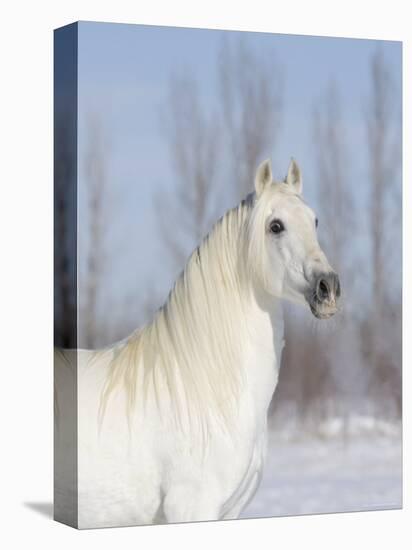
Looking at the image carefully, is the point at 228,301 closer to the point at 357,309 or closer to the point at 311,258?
the point at 311,258

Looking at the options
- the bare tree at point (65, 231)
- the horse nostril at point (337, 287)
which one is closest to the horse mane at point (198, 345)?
the bare tree at point (65, 231)

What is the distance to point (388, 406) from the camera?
29.9ft

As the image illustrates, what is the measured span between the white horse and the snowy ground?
0.37 metres

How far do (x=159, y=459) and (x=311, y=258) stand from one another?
1373mm

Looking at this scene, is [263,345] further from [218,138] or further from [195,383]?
[218,138]

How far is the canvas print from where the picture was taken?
8086 millimetres

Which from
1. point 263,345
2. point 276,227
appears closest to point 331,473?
point 263,345

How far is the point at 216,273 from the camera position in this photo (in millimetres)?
8211

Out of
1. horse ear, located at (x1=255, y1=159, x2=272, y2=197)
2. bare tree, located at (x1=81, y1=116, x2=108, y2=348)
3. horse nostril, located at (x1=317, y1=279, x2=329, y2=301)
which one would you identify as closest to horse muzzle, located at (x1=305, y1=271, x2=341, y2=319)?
horse nostril, located at (x1=317, y1=279, x2=329, y2=301)

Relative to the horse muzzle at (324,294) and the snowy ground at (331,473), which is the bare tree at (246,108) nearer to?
the horse muzzle at (324,294)

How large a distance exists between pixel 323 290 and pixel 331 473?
135 cm

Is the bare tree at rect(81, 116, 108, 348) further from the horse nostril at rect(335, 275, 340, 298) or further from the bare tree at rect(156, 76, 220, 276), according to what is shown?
the horse nostril at rect(335, 275, 340, 298)

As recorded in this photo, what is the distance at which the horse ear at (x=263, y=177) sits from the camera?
834cm

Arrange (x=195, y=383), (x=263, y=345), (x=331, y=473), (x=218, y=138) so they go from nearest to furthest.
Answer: (x=195, y=383), (x=263, y=345), (x=218, y=138), (x=331, y=473)
